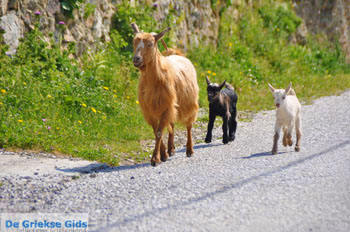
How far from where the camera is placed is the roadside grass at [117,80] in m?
7.78

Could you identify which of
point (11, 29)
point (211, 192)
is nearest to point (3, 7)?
→ point (11, 29)

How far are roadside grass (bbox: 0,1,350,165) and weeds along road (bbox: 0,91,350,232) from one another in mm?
1377

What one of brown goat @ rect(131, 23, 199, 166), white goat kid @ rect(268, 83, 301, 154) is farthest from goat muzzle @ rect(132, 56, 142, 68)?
white goat kid @ rect(268, 83, 301, 154)

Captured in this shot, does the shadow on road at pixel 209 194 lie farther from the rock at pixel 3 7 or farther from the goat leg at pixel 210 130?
the rock at pixel 3 7

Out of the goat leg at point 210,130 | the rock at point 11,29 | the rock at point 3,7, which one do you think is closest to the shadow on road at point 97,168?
the goat leg at point 210,130

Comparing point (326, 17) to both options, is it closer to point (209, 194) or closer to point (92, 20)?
point (92, 20)

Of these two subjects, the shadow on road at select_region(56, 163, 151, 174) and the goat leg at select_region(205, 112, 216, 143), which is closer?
the shadow on road at select_region(56, 163, 151, 174)

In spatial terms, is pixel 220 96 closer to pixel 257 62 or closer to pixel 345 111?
pixel 345 111

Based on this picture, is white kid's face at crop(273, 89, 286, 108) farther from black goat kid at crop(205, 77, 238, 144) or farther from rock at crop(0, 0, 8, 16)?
rock at crop(0, 0, 8, 16)

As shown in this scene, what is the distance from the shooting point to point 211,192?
532cm

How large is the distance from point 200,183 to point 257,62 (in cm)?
1024

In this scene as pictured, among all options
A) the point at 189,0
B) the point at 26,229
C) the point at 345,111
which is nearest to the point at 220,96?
the point at 345,111

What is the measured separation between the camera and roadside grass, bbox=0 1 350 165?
7.78m

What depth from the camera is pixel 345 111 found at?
10547mm
